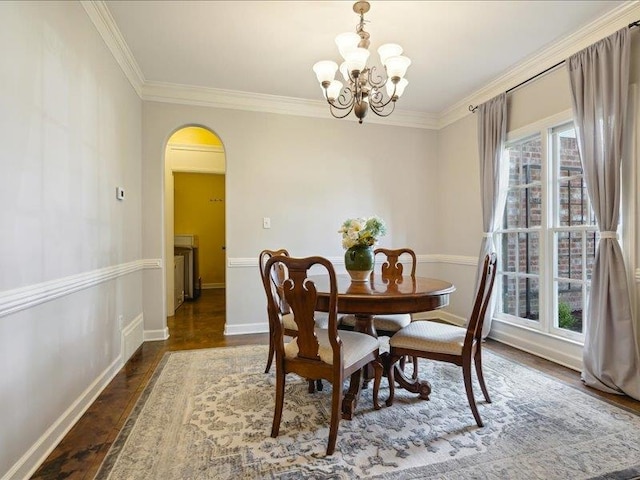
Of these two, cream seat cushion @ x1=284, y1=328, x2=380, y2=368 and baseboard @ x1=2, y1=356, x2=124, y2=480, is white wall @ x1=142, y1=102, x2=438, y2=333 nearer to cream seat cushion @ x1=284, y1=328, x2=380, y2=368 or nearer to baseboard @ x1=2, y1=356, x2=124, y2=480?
baseboard @ x1=2, y1=356, x2=124, y2=480

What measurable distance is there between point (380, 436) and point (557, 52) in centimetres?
326

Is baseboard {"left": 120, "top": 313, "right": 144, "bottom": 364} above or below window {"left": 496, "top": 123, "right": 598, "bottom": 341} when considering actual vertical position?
below

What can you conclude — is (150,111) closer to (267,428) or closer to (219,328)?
(219,328)

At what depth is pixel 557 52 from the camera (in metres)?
2.81

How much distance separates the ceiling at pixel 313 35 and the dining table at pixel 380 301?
1922mm

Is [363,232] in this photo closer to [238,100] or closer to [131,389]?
[131,389]

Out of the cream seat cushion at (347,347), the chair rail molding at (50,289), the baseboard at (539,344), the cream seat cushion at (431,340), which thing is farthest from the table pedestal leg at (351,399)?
the baseboard at (539,344)

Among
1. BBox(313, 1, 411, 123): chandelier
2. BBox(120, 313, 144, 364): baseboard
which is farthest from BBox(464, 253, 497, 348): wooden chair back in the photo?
BBox(120, 313, 144, 364): baseboard

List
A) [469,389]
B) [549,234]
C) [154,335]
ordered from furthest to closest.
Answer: [154,335]
[549,234]
[469,389]

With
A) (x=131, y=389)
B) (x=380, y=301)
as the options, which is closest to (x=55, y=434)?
(x=131, y=389)

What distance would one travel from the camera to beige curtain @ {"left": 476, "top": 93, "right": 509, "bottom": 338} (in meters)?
3.39

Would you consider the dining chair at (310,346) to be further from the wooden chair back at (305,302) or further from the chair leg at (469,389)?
the chair leg at (469,389)

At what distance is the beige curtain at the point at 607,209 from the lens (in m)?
2.29

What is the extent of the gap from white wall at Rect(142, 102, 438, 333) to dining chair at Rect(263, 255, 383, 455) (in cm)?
201
